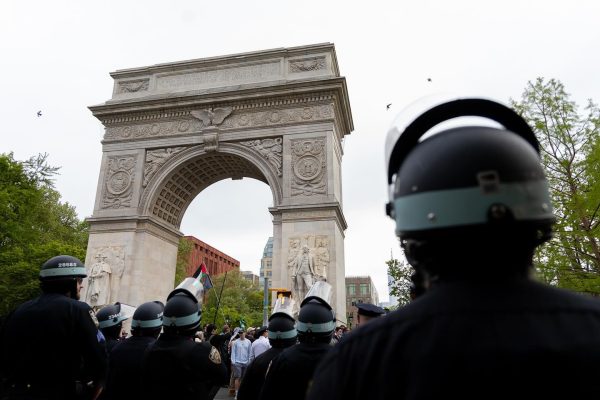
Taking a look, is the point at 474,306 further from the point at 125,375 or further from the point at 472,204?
the point at 125,375

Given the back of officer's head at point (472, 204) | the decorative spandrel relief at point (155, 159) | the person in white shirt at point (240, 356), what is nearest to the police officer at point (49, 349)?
the back of officer's head at point (472, 204)

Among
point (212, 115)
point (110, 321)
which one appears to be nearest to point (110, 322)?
point (110, 321)

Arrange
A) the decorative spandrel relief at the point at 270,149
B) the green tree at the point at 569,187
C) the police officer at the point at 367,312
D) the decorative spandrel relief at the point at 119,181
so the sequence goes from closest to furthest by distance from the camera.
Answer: the police officer at the point at 367,312 → the green tree at the point at 569,187 → the decorative spandrel relief at the point at 270,149 → the decorative spandrel relief at the point at 119,181

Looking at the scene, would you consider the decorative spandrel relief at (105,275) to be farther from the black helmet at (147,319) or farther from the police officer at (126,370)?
the police officer at (126,370)

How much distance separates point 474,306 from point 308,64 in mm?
20918

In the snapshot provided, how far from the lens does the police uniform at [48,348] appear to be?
3.03m

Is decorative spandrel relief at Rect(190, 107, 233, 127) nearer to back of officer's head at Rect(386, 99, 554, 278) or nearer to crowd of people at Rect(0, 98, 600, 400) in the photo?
crowd of people at Rect(0, 98, 600, 400)

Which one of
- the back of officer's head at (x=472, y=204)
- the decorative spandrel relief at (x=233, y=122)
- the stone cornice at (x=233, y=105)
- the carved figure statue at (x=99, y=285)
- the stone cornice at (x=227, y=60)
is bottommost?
the back of officer's head at (x=472, y=204)

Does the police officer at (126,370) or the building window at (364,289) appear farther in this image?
the building window at (364,289)

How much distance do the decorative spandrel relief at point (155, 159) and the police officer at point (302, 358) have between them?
1829 centimetres

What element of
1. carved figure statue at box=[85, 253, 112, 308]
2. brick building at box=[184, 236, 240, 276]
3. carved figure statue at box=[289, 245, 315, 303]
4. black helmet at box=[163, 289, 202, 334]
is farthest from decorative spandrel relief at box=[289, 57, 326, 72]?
brick building at box=[184, 236, 240, 276]

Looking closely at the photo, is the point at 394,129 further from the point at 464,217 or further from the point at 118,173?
the point at 118,173

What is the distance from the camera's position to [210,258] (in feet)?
249

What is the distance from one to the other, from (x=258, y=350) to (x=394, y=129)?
9.28 meters
